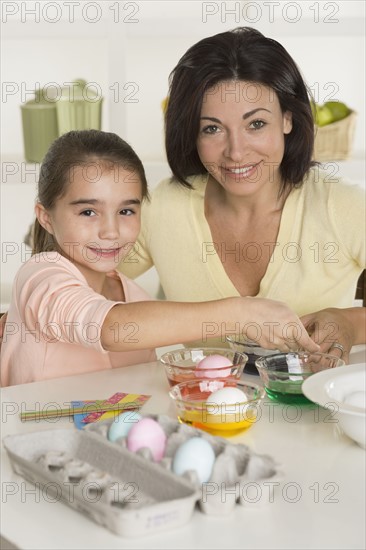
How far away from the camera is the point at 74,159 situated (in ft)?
5.47

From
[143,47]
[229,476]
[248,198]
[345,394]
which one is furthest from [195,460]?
[143,47]

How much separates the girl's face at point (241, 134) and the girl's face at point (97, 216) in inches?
10.1

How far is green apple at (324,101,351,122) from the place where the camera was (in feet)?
9.31

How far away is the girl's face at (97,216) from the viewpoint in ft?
5.32

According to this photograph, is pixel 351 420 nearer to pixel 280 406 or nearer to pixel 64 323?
pixel 280 406

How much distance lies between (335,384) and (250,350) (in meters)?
0.26

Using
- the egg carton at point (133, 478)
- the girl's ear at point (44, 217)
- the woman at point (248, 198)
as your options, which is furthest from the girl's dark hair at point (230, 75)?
the egg carton at point (133, 478)

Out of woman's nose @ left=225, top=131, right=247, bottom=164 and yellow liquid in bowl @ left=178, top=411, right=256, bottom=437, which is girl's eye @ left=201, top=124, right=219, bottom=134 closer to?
woman's nose @ left=225, top=131, right=247, bottom=164

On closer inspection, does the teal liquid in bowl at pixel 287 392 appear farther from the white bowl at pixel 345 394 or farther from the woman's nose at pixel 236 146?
the woman's nose at pixel 236 146

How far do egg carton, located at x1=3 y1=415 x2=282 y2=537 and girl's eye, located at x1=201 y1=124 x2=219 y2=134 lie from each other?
884 mm

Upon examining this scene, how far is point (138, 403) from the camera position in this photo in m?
1.36

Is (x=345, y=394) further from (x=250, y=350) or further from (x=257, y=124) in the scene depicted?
(x=257, y=124)

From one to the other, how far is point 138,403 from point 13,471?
29cm

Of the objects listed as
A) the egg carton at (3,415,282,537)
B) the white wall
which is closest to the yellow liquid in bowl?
the egg carton at (3,415,282,537)
